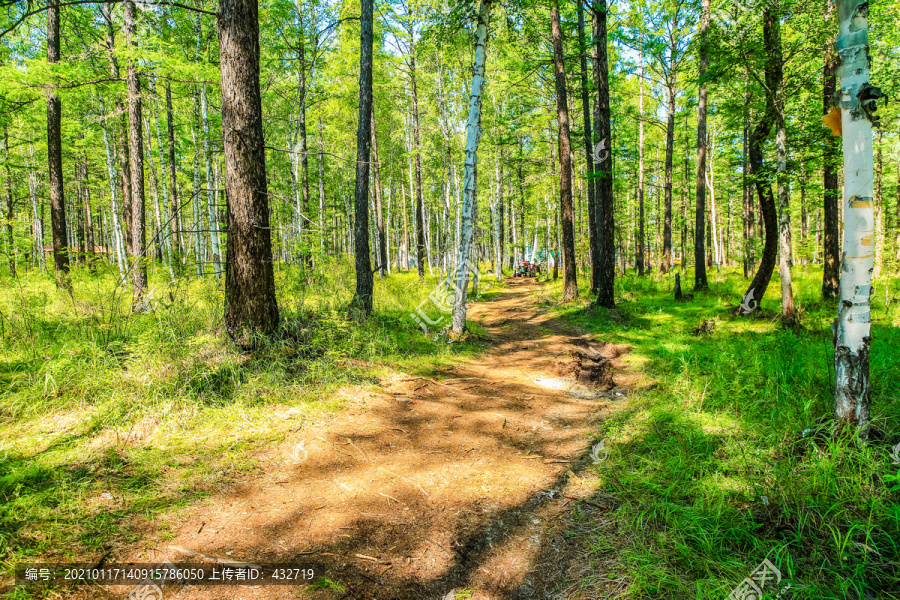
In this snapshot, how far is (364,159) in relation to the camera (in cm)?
881

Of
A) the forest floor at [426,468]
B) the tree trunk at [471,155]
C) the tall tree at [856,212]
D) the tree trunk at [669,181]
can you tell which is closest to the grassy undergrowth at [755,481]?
the forest floor at [426,468]

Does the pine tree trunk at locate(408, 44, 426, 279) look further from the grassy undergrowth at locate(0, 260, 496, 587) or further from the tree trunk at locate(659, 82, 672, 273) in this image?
the grassy undergrowth at locate(0, 260, 496, 587)

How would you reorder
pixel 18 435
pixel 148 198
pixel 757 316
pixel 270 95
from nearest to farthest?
pixel 18 435, pixel 757 316, pixel 270 95, pixel 148 198

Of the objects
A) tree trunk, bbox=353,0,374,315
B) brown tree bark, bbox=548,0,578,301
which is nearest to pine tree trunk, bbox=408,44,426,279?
brown tree bark, bbox=548,0,578,301

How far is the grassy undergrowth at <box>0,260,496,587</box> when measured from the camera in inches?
99.3

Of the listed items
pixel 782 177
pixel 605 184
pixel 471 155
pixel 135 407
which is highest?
pixel 471 155

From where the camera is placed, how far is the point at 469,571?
246cm

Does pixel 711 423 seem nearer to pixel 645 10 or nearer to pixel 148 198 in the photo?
pixel 645 10

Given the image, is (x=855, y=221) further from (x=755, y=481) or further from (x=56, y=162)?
(x=56, y=162)

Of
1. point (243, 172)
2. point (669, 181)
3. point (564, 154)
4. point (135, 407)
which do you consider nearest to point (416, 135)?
point (564, 154)

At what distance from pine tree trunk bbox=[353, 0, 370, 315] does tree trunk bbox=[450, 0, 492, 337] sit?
219cm

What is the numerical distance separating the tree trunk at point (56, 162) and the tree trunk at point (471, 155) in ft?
32.4

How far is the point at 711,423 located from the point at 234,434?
4923mm

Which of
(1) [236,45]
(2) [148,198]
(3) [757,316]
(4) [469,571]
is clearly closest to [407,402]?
(4) [469,571]
